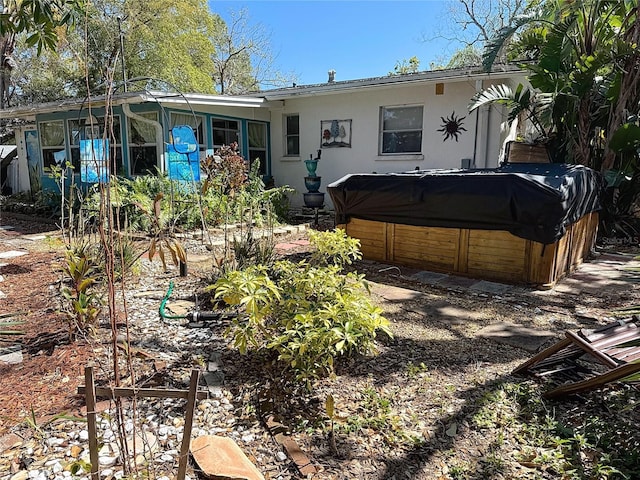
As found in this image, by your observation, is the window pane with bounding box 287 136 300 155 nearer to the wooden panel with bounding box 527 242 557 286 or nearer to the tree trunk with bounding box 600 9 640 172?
the tree trunk with bounding box 600 9 640 172

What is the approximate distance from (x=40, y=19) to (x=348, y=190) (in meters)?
3.88

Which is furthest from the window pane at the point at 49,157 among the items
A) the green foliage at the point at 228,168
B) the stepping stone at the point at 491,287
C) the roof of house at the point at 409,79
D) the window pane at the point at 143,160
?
the stepping stone at the point at 491,287

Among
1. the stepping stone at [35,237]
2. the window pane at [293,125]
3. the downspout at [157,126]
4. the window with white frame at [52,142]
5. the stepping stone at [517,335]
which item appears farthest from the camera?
the window with white frame at [52,142]

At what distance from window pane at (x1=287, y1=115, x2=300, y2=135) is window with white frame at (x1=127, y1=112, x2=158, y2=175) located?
3.40m

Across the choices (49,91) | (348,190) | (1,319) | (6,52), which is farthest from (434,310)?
(49,91)

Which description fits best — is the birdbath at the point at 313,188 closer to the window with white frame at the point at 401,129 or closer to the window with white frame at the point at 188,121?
the window with white frame at the point at 401,129

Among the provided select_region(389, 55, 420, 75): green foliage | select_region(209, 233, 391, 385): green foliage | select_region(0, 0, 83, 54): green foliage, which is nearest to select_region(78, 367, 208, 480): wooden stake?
select_region(209, 233, 391, 385): green foliage

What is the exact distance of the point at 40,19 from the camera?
3.12 metres

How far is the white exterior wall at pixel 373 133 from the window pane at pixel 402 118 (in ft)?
0.52

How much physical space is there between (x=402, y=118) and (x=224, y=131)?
425 cm

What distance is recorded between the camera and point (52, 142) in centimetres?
1152

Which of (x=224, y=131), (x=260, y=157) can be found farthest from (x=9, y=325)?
(x=260, y=157)

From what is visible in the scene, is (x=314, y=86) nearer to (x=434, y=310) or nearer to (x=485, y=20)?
(x=434, y=310)

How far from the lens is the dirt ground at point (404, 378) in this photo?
6.66 feet
